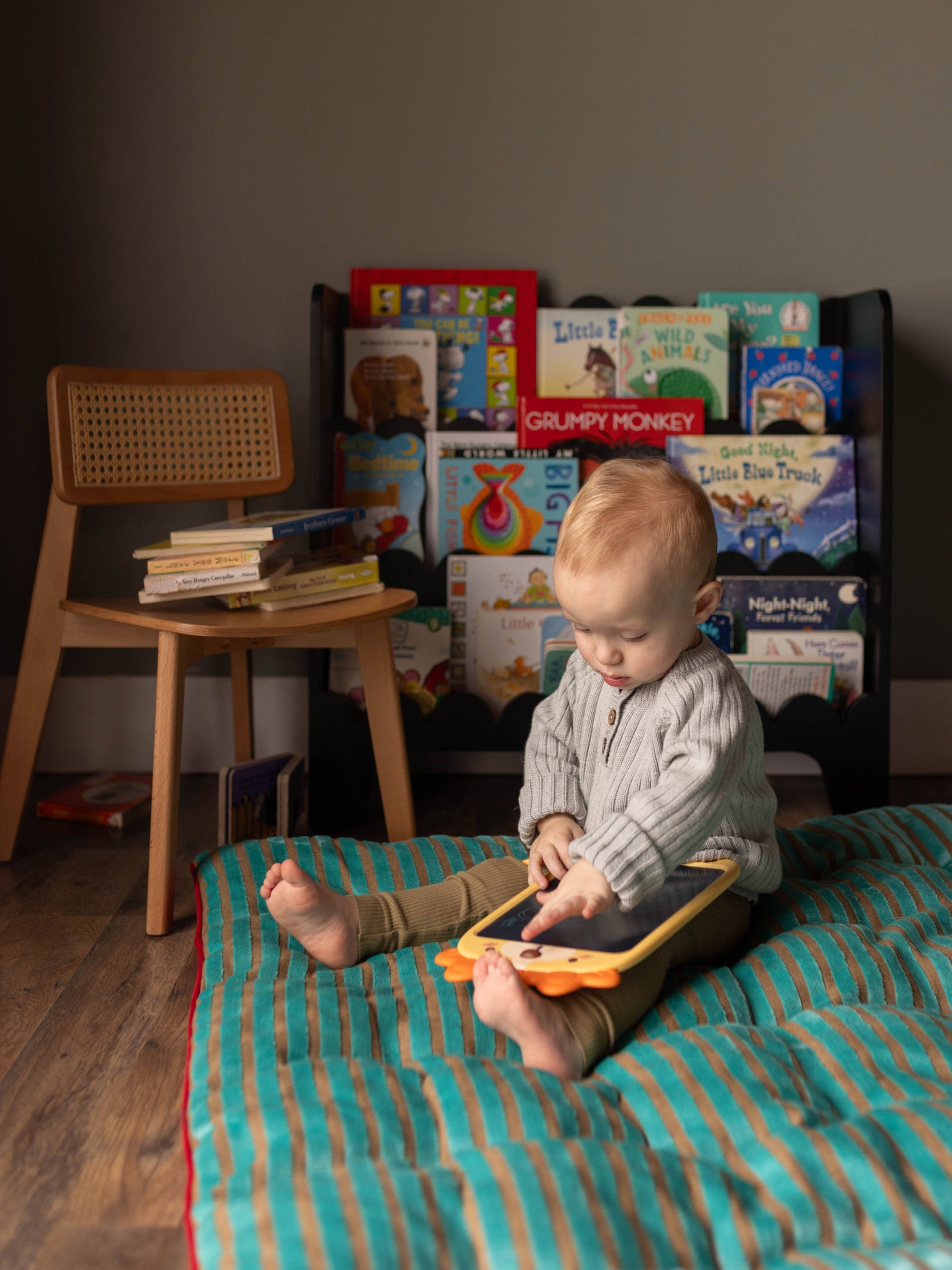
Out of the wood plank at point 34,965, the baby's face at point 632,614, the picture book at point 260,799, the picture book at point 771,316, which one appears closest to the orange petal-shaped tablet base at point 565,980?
the baby's face at point 632,614

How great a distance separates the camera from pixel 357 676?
1.71 m

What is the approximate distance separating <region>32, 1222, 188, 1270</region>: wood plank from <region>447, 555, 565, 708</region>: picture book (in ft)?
3.47

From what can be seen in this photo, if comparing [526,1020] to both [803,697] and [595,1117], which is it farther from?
[803,697]

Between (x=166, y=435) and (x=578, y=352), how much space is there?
0.69 metres

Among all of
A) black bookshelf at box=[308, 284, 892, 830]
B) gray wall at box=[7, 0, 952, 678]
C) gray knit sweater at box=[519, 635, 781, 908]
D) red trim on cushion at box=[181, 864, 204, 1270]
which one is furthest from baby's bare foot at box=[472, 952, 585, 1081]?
gray wall at box=[7, 0, 952, 678]

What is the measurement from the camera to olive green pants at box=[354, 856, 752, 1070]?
876 millimetres

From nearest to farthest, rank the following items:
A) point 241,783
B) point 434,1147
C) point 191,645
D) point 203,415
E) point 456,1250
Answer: point 456,1250 → point 434,1147 → point 191,645 → point 241,783 → point 203,415

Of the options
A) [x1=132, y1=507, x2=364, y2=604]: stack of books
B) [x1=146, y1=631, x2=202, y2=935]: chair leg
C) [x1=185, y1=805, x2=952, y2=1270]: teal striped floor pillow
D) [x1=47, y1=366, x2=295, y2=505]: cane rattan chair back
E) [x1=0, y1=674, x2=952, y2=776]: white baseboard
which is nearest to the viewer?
[x1=185, y1=805, x2=952, y2=1270]: teal striped floor pillow

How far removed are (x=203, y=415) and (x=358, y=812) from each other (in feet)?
2.22

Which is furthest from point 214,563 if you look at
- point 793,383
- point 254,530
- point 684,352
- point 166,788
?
point 793,383

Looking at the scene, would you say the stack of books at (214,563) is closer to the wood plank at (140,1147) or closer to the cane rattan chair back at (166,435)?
the cane rattan chair back at (166,435)

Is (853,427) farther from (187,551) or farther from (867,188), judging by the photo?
(187,551)

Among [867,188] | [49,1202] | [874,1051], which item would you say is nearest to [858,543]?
[867,188]

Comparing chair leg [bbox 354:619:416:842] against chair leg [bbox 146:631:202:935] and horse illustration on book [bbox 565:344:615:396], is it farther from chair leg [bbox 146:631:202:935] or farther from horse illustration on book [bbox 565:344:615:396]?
horse illustration on book [bbox 565:344:615:396]
